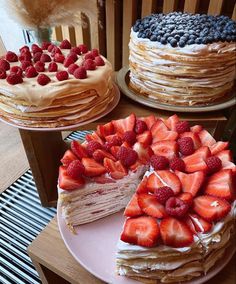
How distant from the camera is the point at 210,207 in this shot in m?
0.71

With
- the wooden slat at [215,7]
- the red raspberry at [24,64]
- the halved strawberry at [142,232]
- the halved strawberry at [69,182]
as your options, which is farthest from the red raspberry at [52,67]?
the wooden slat at [215,7]

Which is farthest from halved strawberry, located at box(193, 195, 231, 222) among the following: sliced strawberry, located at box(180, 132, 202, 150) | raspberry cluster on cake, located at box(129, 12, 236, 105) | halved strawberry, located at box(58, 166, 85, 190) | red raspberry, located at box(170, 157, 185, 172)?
raspberry cluster on cake, located at box(129, 12, 236, 105)

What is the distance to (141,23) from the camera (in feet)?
4.40

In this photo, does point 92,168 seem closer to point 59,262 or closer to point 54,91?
point 59,262

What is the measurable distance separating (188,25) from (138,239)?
1003 millimetres

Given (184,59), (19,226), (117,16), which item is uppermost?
(184,59)

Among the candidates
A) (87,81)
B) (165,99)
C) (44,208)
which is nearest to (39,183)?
(44,208)

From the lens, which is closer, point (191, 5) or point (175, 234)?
point (175, 234)

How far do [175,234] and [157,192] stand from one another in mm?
120

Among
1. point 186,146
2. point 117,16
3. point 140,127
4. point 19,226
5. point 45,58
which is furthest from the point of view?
point 117,16

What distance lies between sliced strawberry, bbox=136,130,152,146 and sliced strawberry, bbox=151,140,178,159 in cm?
3

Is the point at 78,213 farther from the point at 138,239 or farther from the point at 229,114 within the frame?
the point at 229,114

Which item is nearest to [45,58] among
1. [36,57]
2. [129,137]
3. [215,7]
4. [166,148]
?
[36,57]

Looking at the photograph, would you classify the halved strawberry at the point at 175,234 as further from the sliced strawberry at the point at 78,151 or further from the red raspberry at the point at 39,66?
the red raspberry at the point at 39,66
